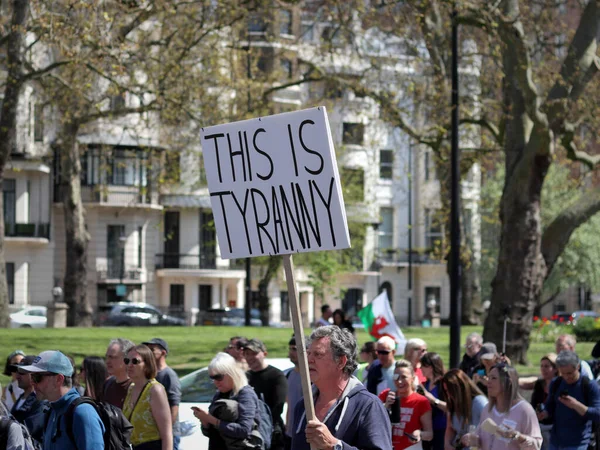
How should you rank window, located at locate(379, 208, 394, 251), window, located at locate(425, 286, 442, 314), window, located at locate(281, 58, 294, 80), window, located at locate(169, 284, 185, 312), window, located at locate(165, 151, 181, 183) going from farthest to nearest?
window, located at locate(425, 286, 442, 314), window, located at locate(379, 208, 394, 251), window, located at locate(169, 284, 185, 312), window, located at locate(281, 58, 294, 80), window, located at locate(165, 151, 181, 183)

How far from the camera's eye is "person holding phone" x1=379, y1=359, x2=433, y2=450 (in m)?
9.05

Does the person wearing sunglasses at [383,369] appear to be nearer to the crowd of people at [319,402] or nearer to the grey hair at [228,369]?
the crowd of people at [319,402]

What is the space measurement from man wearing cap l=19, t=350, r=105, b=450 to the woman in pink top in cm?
322

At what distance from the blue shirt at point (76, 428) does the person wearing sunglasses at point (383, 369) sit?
4749 mm

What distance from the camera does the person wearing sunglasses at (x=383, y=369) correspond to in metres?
10.7

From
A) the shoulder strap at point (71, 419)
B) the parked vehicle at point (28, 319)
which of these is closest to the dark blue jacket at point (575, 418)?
the shoulder strap at point (71, 419)

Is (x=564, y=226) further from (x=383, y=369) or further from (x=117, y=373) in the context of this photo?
(x=117, y=373)

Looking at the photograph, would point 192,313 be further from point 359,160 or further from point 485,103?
point 485,103

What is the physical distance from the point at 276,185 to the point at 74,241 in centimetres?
3156

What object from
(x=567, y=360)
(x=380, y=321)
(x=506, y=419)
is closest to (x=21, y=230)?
(x=380, y=321)

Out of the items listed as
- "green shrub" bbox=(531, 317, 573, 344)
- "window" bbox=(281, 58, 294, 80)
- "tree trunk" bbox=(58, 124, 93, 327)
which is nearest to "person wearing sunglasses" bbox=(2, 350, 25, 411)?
"window" bbox=(281, 58, 294, 80)

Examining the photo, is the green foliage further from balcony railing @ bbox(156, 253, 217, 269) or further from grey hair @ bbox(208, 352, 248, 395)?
grey hair @ bbox(208, 352, 248, 395)

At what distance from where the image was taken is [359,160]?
68.1 m

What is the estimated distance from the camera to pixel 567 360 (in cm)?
1020
